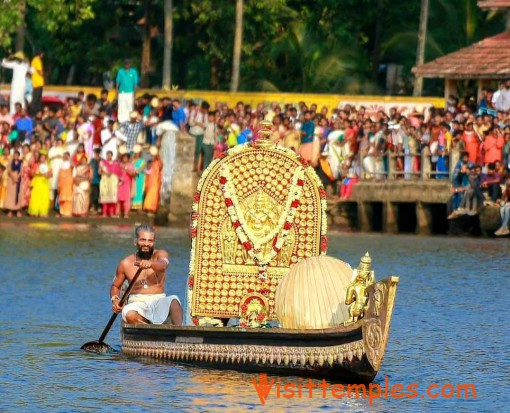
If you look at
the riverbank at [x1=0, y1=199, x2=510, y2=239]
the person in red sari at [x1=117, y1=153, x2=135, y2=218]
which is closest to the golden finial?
the riverbank at [x1=0, y1=199, x2=510, y2=239]

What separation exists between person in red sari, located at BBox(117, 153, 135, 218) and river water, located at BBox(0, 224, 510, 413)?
4.38 feet

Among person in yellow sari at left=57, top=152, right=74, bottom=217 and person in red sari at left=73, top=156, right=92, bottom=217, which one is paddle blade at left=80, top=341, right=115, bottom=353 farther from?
person in red sari at left=73, top=156, right=92, bottom=217

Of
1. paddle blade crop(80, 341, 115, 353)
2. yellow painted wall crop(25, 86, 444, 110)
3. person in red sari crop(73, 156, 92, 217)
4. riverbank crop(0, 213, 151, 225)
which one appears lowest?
paddle blade crop(80, 341, 115, 353)

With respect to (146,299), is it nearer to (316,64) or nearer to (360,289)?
(360,289)

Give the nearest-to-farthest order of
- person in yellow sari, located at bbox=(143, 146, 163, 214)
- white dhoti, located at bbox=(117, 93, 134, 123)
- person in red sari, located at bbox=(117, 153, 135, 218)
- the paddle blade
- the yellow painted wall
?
the paddle blade
person in red sari, located at bbox=(117, 153, 135, 218)
person in yellow sari, located at bbox=(143, 146, 163, 214)
white dhoti, located at bbox=(117, 93, 134, 123)
the yellow painted wall

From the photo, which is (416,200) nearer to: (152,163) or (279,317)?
(152,163)

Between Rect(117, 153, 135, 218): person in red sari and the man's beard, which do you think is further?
Rect(117, 153, 135, 218): person in red sari

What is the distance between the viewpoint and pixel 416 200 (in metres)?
41.5

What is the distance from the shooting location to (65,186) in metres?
41.5

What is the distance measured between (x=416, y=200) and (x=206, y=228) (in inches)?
Result: 830

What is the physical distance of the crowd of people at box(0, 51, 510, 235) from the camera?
39531 millimetres

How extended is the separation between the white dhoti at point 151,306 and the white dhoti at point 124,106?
22583 mm

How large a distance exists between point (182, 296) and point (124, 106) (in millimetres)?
14148

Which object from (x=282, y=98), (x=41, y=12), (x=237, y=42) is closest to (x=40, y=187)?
(x=282, y=98)
